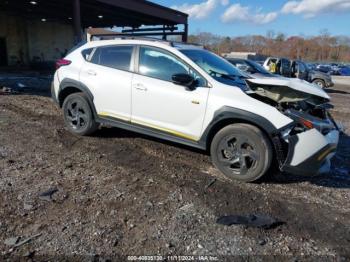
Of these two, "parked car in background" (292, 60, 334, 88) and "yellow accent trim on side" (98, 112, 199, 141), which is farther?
"parked car in background" (292, 60, 334, 88)

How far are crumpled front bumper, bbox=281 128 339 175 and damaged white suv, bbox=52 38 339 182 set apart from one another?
11 millimetres

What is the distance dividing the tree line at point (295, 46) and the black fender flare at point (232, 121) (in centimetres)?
8287

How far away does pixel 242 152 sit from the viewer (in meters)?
4.37

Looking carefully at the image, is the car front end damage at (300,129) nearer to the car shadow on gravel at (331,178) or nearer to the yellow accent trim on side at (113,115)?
the car shadow on gravel at (331,178)

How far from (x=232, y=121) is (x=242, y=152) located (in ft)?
1.44

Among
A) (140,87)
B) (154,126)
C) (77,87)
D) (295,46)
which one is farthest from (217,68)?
(295,46)

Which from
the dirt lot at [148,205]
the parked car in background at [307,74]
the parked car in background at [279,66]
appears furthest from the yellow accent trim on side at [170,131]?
the parked car in background at [307,74]

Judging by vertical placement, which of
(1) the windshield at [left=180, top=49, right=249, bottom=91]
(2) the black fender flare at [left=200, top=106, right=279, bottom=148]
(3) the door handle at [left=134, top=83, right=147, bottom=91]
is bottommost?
(2) the black fender flare at [left=200, top=106, right=279, bottom=148]

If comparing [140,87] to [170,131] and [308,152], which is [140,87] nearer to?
[170,131]

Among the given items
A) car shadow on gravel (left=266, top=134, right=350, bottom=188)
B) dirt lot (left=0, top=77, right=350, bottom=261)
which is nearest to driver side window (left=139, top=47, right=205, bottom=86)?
dirt lot (left=0, top=77, right=350, bottom=261)

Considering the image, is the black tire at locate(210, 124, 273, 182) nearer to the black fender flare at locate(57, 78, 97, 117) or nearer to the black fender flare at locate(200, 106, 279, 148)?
the black fender flare at locate(200, 106, 279, 148)

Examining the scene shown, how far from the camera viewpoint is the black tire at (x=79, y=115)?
5.88m

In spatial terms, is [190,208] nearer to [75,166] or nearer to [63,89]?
[75,166]

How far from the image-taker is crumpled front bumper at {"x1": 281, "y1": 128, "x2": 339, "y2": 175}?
3967 millimetres
